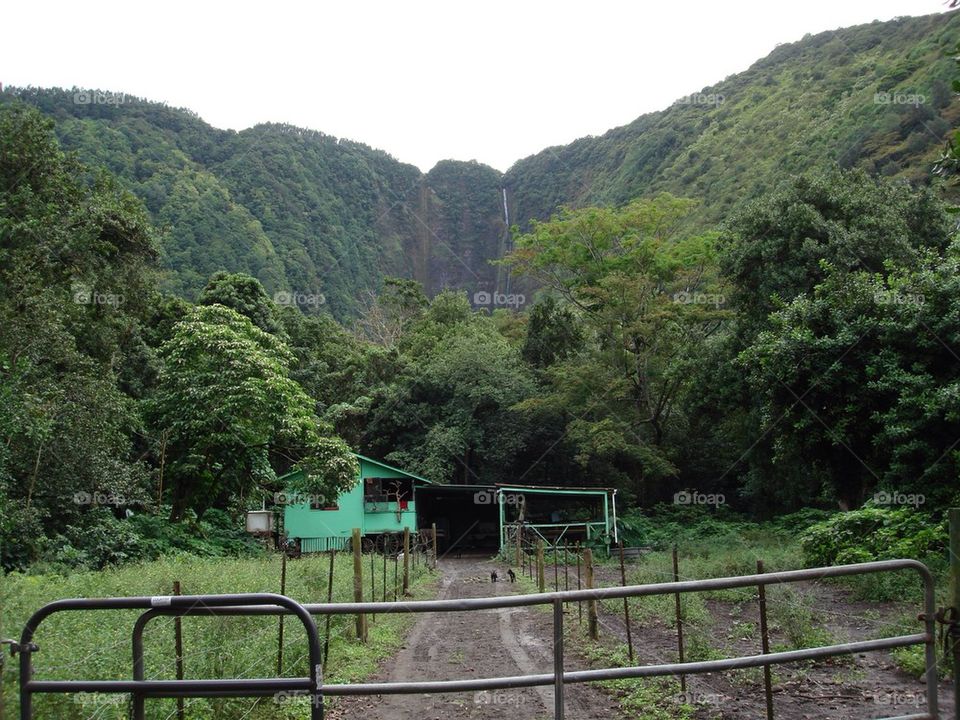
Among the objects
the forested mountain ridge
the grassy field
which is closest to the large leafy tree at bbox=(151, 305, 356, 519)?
the forested mountain ridge

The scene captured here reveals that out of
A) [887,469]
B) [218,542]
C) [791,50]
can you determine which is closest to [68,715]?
[887,469]

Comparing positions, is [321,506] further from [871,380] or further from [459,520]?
[871,380]

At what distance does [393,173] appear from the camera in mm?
128250

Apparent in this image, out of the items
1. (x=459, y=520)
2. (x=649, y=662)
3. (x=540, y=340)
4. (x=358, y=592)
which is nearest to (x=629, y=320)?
(x=540, y=340)

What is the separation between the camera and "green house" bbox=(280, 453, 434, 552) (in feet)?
99.8

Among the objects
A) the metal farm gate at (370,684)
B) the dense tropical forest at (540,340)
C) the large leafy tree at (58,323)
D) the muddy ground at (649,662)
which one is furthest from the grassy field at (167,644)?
the dense tropical forest at (540,340)

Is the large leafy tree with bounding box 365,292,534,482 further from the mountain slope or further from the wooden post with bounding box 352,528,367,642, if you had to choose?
the wooden post with bounding box 352,528,367,642

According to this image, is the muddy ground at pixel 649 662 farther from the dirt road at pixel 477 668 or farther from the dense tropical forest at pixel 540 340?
the dense tropical forest at pixel 540 340

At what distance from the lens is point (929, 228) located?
996 inches

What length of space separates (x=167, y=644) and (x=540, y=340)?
1258 inches

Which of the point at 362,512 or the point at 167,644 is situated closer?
the point at 167,644

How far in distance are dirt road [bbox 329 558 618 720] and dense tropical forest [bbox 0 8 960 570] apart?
4802mm

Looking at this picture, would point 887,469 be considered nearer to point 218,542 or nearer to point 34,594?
point 34,594

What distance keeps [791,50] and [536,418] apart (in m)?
69.4
